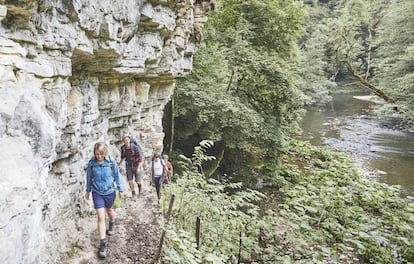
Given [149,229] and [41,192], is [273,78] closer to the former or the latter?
[149,229]

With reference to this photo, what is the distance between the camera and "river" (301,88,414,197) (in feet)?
53.0

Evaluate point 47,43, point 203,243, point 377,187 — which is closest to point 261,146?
point 377,187

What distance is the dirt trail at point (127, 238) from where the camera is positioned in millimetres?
4832

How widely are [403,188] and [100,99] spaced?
14.0 m

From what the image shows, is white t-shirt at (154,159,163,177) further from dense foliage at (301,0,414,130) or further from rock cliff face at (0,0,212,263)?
dense foliage at (301,0,414,130)

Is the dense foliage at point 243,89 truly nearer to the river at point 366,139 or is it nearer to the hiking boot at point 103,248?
the river at point 366,139

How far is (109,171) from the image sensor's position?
15.4 ft

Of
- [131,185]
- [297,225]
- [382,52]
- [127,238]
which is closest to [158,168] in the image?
[131,185]

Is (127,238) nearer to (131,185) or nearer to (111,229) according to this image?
(111,229)

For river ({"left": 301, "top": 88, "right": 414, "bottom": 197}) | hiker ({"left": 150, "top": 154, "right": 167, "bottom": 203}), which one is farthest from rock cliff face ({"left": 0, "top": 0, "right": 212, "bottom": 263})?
river ({"left": 301, "top": 88, "right": 414, "bottom": 197})

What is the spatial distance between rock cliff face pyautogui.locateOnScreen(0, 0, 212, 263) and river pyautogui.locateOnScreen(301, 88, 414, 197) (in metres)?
12.5

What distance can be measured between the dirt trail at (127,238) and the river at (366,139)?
12.1 m

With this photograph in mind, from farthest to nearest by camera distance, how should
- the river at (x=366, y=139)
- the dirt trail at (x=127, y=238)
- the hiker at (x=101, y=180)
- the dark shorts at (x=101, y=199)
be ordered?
the river at (x=366, y=139) → the dirt trail at (x=127, y=238) → the dark shorts at (x=101, y=199) → the hiker at (x=101, y=180)

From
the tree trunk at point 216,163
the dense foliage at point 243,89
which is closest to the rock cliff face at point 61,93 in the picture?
the dense foliage at point 243,89
